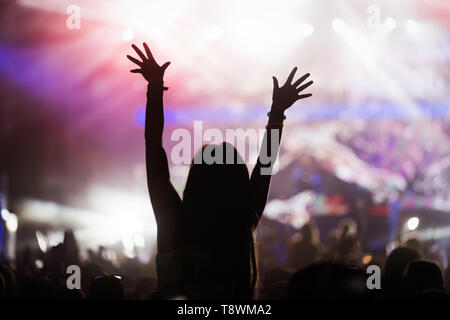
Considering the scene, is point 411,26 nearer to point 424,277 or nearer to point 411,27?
point 411,27

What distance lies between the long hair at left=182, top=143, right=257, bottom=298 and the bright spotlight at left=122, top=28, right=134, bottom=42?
35.3 feet

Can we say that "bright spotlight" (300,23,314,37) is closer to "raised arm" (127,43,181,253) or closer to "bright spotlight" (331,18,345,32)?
"bright spotlight" (331,18,345,32)

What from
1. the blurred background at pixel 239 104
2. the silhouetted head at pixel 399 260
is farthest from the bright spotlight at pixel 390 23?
the silhouetted head at pixel 399 260

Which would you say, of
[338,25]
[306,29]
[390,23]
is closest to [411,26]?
[390,23]

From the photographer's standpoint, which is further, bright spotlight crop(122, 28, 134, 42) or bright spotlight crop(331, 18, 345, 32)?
bright spotlight crop(331, 18, 345, 32)

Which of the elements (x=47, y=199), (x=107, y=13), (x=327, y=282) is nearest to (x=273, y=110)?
(x=327, y=282)

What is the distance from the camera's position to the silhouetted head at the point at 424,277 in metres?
2.82

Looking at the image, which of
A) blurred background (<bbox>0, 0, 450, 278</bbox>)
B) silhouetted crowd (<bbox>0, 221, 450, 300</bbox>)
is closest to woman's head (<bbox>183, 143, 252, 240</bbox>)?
silhouetted crowd (<bbox>0, 221, 450, 300</bbox>)

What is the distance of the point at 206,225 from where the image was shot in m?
2.04

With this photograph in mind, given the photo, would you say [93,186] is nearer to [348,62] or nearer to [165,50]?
[165,50]

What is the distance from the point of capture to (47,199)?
14594mm

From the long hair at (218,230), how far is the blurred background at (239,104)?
974 cm

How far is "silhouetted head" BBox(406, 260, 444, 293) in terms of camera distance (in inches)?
111
